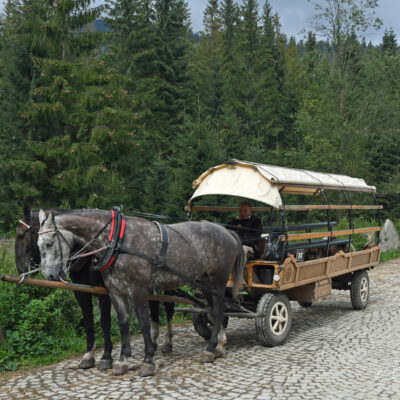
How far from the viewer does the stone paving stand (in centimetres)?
489

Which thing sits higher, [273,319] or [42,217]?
[42,217]

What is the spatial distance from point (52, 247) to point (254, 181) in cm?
323

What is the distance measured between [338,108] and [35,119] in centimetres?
1466

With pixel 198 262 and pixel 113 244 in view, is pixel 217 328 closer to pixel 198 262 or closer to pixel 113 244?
pixel 198 262

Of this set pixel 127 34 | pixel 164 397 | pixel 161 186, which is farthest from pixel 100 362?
pixel 127 34

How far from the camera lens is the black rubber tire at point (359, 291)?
9281mm

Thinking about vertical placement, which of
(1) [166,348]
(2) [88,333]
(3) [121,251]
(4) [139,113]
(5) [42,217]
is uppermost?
(4) [139,113]

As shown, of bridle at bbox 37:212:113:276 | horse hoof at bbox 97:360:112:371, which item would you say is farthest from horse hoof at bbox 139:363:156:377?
bridle at bbox 37:212:113:276

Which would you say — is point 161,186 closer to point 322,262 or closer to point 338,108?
point 322,262

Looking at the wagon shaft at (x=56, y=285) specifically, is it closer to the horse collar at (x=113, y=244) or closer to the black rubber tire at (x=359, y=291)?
the horse collar at (x=113, y=244)

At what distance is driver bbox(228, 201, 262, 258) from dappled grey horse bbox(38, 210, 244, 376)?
1005 millimetres

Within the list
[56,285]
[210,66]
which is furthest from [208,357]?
[210,66]

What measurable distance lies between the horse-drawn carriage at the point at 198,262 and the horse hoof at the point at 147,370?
12 millimetres

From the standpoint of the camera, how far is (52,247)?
16.5ft
